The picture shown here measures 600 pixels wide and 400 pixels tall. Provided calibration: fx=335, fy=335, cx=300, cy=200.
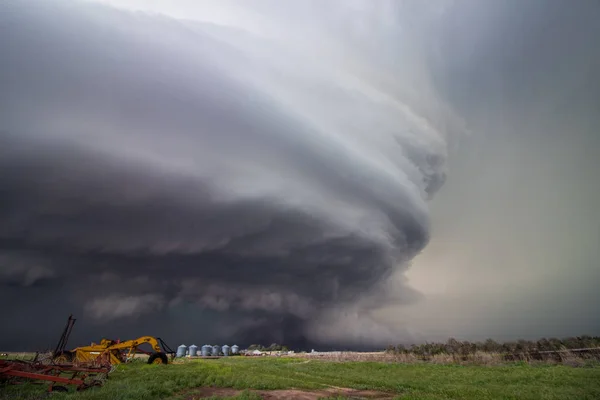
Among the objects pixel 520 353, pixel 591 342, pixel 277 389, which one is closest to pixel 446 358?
pixel 520 353

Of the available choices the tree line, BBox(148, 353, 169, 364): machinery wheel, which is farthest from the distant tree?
BBox(148, 353, 169, 364): machinery wheel

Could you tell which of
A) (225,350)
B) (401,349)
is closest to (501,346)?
(401,349)

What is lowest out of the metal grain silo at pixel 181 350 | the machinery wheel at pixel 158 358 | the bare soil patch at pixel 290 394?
the bare soil patch at pixel 290 394

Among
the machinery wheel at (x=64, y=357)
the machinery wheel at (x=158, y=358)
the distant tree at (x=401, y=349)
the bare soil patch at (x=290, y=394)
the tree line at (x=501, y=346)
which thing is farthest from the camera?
the distant tree at (x=401, y=349)

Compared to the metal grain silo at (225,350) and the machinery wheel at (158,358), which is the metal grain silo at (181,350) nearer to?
the metal grain silo at (225,350)

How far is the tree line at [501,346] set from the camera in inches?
2422

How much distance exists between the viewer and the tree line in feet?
202

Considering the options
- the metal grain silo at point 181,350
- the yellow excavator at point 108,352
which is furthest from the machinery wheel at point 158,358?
the metal grain silo at point 181,350

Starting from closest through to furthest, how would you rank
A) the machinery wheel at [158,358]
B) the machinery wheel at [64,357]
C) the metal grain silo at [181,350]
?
the machinery wheel at [64,357]
the machinery wheel at [158,358]
the metal grain silo at [181,350]

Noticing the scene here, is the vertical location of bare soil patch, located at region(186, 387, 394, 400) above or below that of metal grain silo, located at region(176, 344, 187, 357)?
below

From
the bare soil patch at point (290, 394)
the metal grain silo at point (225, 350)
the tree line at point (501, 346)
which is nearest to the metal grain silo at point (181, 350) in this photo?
the metal grain silo at point (225, 350)

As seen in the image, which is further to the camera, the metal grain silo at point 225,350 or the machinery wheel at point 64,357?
the metal grain silo at point 225,350

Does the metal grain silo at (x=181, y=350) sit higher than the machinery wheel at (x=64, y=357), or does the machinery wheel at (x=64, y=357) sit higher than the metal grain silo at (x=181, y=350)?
the metal grain silo at (x=181, y=350)

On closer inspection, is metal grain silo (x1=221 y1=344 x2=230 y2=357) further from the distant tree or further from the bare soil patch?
the bare soil patch
